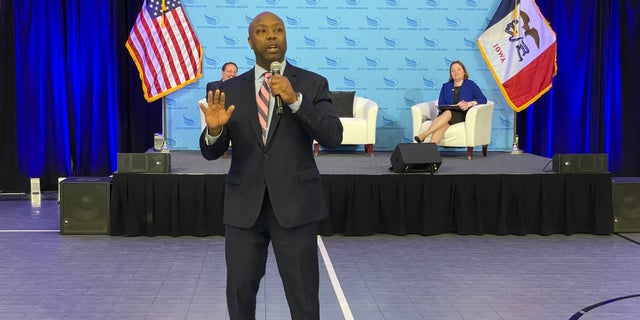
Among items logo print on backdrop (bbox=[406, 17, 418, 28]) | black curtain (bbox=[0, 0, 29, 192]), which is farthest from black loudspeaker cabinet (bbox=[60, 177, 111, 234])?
logo print on backdrop (bbox=[406, 17, 418, 28])

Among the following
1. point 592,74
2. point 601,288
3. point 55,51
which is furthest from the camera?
point 592,74

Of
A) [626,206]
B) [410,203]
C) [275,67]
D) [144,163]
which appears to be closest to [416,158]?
[410,203]

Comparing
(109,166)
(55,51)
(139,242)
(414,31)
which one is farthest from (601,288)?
(55,51)

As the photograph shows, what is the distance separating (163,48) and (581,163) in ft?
15.9

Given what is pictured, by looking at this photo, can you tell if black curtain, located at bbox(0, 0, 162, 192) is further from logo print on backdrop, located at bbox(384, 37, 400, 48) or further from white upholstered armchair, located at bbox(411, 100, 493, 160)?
white upholstered armchair, located at bbox(411, 100, 493, 160)

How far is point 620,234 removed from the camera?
6680 millimetres

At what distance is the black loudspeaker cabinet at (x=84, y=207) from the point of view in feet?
20.9

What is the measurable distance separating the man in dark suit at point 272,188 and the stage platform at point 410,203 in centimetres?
373

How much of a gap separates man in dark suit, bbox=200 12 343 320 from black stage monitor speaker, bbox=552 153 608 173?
4.46 m

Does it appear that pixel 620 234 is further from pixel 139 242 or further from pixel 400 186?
pixel 139 242

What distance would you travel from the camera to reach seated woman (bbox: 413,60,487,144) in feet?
26.7

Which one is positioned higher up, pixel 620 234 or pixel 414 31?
pixel 414 31

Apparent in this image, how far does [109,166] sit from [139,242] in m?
3.27

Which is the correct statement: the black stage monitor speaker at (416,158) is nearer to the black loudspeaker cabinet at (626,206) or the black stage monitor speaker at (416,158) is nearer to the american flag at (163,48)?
the black loudspeaker cabinet at (626,206)
